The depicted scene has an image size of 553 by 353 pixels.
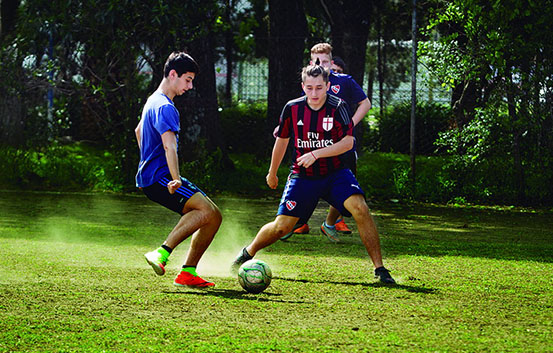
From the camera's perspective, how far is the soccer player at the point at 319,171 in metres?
7.24

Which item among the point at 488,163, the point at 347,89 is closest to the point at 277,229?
the point at 347,89

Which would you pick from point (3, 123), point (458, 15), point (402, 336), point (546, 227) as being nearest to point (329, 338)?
point (402, 336)

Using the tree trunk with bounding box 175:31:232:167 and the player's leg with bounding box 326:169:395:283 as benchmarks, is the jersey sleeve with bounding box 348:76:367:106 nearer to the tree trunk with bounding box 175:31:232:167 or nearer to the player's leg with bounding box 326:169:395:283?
the player's leg with bounding box 326:169:395:283

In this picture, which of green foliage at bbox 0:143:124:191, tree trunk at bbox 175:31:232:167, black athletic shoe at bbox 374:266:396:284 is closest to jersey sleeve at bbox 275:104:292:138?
black athletic shoe at bbox 374:266:396:284

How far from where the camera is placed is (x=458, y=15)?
1357 cm

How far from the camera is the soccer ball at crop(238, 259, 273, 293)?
6734mm

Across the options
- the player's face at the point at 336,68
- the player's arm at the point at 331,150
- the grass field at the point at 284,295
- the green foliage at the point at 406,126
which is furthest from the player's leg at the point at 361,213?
the green foliage at the point at 406,126

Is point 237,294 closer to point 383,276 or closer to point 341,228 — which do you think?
point 383,276

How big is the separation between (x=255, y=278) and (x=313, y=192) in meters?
1.04

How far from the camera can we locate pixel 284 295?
6.70m

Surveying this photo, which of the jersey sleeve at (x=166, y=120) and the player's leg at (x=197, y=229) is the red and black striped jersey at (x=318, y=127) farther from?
the jersey sleeve at (x=166, y=120)

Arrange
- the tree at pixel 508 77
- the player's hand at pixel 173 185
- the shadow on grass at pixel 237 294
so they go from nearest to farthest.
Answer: the shadow on grass at pixel 237 294
the player's hand at pixel 173 185
the tree at pixel 508 77

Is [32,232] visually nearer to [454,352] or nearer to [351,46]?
[454,352]

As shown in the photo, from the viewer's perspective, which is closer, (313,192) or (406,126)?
(313,192)
